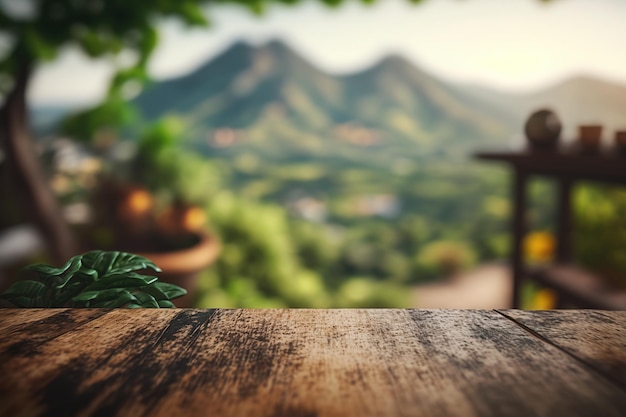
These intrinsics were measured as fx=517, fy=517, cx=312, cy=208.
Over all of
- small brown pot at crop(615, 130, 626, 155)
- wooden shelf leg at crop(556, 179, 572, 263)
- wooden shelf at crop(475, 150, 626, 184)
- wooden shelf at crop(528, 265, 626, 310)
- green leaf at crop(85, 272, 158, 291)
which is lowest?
wooden shelf at crop(528, 265, 626, 310)

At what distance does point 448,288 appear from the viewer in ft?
13.3

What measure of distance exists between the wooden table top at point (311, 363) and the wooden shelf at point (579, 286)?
135 centimetres

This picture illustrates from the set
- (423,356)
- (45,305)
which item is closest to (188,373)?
(423,356)

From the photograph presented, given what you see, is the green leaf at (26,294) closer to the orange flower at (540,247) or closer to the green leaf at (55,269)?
the green leaf at (55,269)

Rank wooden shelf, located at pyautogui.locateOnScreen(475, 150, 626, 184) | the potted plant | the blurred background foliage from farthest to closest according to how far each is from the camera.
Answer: the blurred background foliage, the potted plant, wooden shelf, located at pyautogui.locateOnScreen(475, 150, 626, 184)

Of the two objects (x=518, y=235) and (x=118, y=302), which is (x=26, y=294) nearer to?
(x=118, y=302)

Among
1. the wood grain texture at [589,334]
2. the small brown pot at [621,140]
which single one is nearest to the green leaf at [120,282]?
the wood grain texture at [589,334]

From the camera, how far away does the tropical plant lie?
71 centimetres

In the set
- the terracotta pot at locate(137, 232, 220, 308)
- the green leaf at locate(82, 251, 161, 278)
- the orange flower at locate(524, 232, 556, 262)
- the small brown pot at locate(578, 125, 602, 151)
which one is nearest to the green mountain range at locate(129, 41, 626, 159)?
the orange flower at locate(524, 232, 556, 262)

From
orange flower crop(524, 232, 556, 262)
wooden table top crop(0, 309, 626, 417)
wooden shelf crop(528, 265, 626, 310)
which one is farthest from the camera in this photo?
orange flower crop(524, 232, 556, 262)

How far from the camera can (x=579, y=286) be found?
2043mm

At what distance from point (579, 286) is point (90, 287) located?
1906mm

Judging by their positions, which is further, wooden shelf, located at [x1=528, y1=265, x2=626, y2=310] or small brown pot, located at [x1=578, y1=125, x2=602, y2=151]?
small brown pot, located at [x1=578, y1=125, x2=602, y2=151]

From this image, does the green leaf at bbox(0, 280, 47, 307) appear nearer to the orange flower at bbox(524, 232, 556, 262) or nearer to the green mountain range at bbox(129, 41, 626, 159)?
the orange flower at bbox(524, 232, 556, 262)
